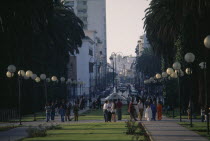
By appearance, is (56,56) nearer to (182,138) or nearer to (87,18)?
(182,138)

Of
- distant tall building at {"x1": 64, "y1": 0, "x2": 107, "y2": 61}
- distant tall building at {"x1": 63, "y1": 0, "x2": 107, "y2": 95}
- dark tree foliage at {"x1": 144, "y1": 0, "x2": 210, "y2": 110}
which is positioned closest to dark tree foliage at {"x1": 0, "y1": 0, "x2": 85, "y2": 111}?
dark tree foliage at {"x1": 144, "y1": 0, "x2": 210, "y2": 110}

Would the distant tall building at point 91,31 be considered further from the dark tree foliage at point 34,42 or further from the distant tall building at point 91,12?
the dark tree foliage at point 34,42

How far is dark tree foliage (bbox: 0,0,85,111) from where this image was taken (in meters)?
22.1

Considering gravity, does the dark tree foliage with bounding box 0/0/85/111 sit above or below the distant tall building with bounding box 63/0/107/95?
below

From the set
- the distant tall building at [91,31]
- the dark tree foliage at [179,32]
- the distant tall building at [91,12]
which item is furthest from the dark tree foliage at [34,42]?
the distant tall building at [91,12]

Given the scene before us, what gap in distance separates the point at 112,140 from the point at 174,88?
30941 millimetres

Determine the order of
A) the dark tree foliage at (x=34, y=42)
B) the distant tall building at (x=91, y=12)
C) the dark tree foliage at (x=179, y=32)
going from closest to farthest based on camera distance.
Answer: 1. the dark tree foliage at (x=34, y=42)
2. the dark tree foliage at (x=179, y=32)
3. the distant tall building at (x=91, y=12)

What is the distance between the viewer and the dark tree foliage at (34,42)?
2214 centimetres

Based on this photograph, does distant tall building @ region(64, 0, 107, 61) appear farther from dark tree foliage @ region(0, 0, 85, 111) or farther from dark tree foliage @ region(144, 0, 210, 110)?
dark tree foliage @ region(144, 0, 210, 110)

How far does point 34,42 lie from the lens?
154 feet

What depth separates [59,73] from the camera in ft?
204

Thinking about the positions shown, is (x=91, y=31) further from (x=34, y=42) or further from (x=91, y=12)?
(x=34, y=42)

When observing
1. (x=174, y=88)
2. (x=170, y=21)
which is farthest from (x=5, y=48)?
(x=174, y=88)

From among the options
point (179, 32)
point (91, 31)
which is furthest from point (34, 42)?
point (91, 31)
